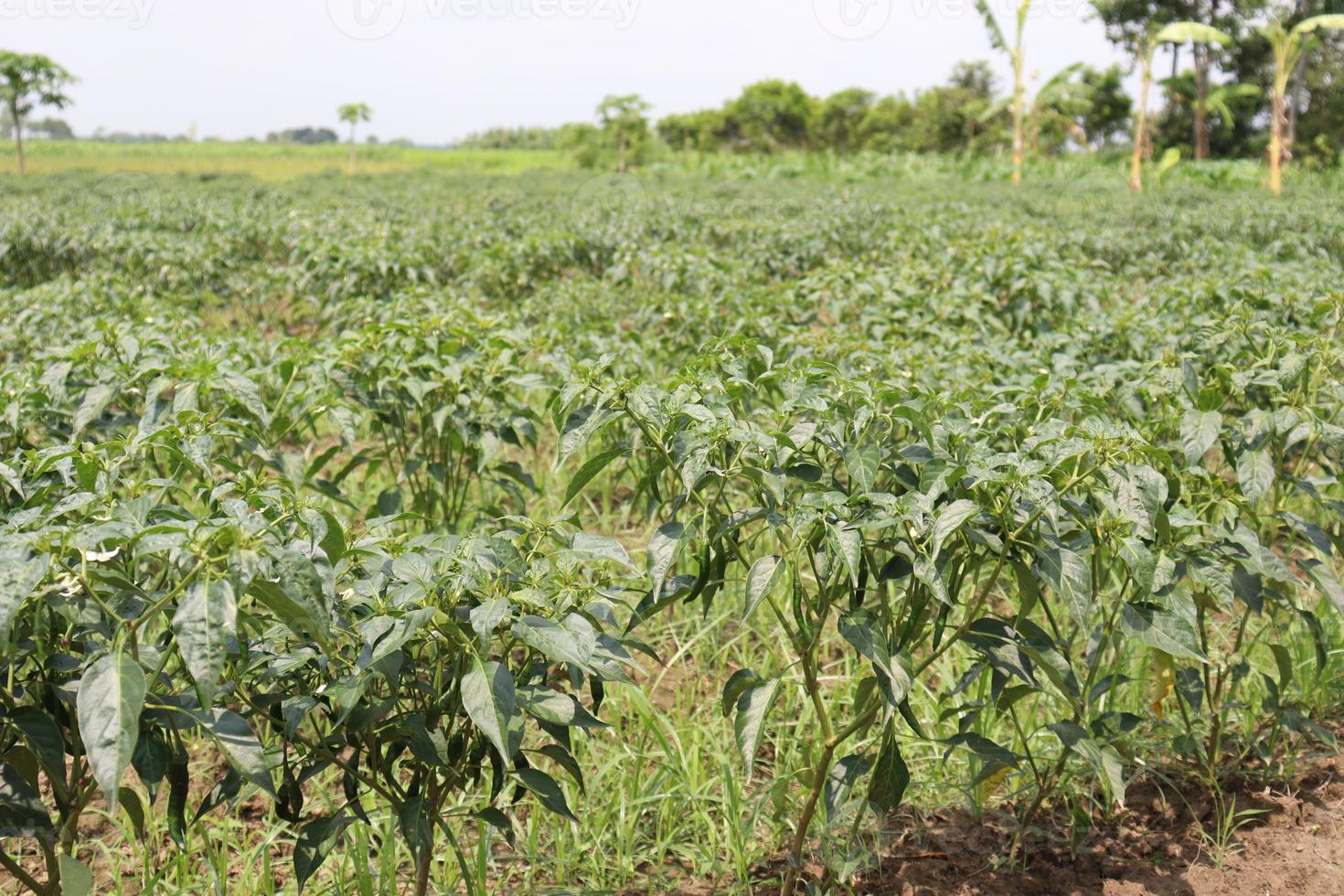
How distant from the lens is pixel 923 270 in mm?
4891

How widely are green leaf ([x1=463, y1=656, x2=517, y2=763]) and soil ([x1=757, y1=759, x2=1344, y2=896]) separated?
1.00m

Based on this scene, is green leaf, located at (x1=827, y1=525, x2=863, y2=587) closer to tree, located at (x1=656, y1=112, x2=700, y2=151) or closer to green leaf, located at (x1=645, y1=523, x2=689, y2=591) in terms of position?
green leaf, located at (x1=645, y1=523, x2=689, y2=591)

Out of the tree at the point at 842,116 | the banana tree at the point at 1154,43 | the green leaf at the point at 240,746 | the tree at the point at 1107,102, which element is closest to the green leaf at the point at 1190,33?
the banana tree at the point at 1154,43

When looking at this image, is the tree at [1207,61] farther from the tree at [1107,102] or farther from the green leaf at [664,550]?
the green leaf at [664,550]

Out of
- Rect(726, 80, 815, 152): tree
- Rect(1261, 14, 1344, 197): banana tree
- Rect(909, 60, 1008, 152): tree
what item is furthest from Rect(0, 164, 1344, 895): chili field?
Rect(726, 80, 815, 152): tree

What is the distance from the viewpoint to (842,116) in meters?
47.9

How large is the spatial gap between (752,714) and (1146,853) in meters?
1.04

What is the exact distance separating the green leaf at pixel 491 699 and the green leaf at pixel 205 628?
1.01 feet

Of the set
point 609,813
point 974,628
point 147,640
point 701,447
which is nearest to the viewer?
point 701,447

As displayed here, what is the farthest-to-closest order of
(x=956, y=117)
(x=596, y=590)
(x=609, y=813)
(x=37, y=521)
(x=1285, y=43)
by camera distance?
(x=956, y=117)
(x=1285, y=43)
(x=609, y=813)
(x=596, y=590)
(x=37, y=521)

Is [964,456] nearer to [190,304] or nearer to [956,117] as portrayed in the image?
[190,304]

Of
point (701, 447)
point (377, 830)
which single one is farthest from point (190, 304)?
point (701, 447)

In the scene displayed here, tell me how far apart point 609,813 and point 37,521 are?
4.30ft

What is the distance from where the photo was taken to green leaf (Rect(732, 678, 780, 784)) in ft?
5.37
